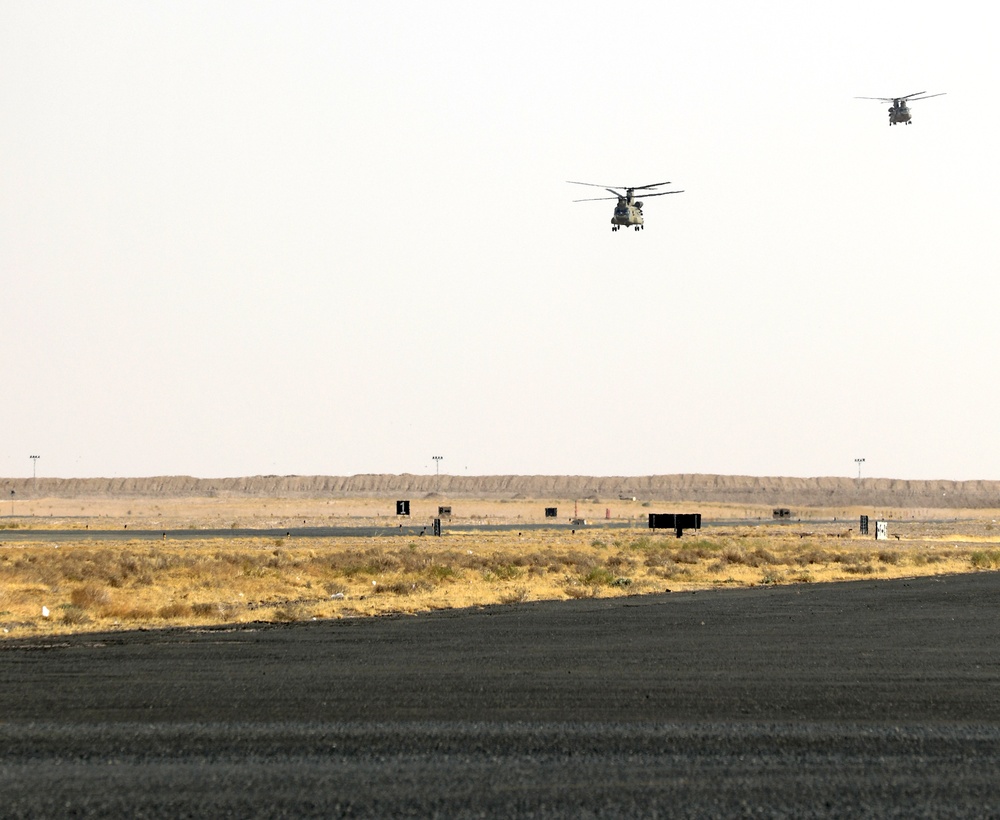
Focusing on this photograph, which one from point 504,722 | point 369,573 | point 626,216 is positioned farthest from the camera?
point 626,216

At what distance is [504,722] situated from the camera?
14.1 metres

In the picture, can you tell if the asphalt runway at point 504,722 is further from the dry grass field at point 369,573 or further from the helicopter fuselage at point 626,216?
the helicopter fuselage at point 626,216

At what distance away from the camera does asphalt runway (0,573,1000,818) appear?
1056cm

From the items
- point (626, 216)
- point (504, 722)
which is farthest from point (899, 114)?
point (504, 722)

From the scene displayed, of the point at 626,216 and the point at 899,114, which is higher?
the point at 899,114

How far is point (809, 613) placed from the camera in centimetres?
2888

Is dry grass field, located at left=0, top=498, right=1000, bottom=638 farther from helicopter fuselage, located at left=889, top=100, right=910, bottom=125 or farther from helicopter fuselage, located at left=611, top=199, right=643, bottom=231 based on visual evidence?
helicopter fuselage, located at left=889, top=100, right=910, bottom=125

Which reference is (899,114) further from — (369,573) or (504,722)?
(504,722)

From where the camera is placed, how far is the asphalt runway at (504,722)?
10.6 m

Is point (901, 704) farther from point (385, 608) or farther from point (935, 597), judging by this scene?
point (935, 597)

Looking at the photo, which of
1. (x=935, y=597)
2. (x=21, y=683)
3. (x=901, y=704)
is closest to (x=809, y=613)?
(x=935, y=597)

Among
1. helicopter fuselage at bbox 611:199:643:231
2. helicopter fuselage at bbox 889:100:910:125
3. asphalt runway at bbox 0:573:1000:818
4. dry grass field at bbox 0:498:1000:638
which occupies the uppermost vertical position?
helicopter fuselage at bbox 889:100:910:125

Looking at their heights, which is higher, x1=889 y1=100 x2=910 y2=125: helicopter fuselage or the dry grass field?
x1=889 y1=100 x2=910 y2=125: helicopter fuselage

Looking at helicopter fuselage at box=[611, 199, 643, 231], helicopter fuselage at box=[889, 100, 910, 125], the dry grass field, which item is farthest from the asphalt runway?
helicopter fuselage at box=[889, 100, 910, 125]
